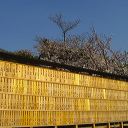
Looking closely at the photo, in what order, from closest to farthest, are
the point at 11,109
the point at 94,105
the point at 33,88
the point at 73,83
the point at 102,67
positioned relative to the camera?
the point at 11,109, the point at 33,88, the point at 73,83, the point at 94,105, the point at 102,67

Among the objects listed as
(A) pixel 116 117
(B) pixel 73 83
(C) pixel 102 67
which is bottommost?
(A) pixel 116 117

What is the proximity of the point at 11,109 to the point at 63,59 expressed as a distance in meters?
33.8

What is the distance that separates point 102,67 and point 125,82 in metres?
21.9

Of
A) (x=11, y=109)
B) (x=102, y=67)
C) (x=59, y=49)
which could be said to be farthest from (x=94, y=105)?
(x=59, y=49)

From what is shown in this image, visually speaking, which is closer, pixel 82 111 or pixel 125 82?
pixel 82 111

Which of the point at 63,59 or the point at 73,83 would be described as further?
the point at 63,59

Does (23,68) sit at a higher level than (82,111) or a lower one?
higher

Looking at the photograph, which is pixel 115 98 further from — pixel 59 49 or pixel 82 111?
pixel 59 49

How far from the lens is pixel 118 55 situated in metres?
49.1

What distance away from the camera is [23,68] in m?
15.9

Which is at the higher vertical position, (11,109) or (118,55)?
(118,55)

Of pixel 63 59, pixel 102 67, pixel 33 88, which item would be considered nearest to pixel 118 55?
pixel 102 67

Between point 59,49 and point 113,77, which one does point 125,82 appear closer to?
point 113,77

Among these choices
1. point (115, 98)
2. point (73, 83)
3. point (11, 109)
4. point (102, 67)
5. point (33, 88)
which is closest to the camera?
point (11, 109)
